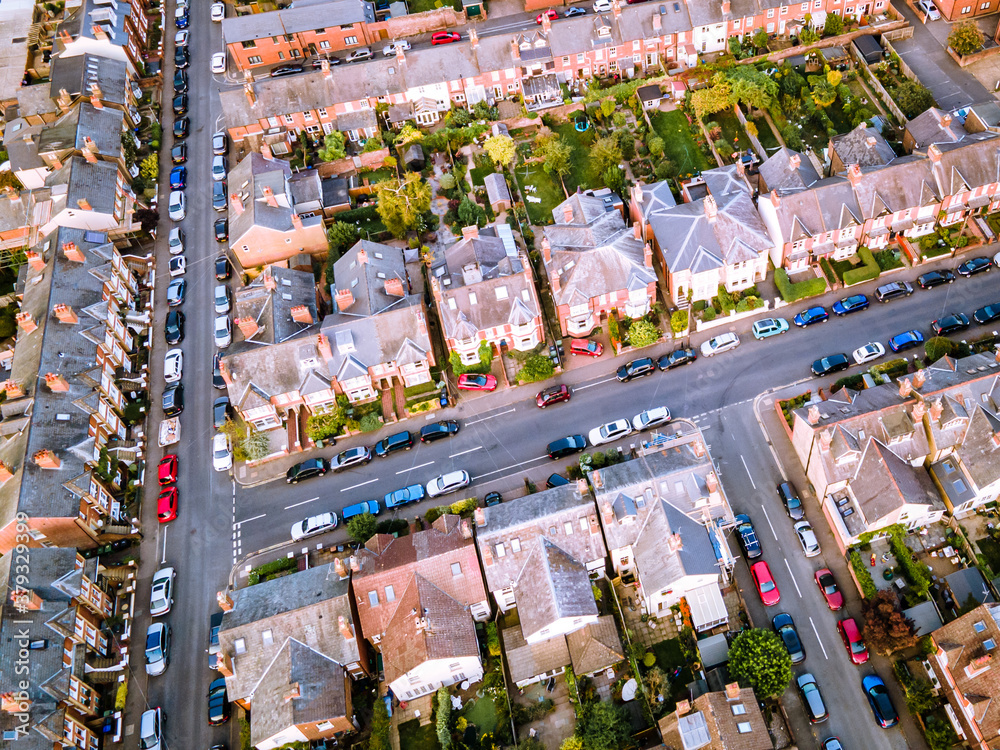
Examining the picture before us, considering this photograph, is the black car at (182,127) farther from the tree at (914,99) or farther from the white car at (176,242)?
the tree at (914,99)

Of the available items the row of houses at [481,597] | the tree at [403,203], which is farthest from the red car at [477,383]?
the tree at [403,203]

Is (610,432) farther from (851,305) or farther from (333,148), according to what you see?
(333,148)

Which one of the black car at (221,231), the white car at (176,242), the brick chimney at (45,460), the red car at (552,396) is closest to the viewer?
the brick chimney at (45,460)

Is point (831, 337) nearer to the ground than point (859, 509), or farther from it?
farther from it

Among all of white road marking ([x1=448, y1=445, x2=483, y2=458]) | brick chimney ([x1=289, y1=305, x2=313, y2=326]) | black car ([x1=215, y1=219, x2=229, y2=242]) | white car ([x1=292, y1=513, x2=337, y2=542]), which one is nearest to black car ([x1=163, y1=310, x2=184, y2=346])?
black car ([x1=215, y1=219, x2=229, y2=242])

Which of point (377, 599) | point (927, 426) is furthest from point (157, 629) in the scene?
point (927, 426)

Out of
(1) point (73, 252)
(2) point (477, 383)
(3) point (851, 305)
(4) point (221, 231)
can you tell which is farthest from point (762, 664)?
(1) point (73, 252)

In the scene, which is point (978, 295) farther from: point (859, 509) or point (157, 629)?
point (157, 629)
